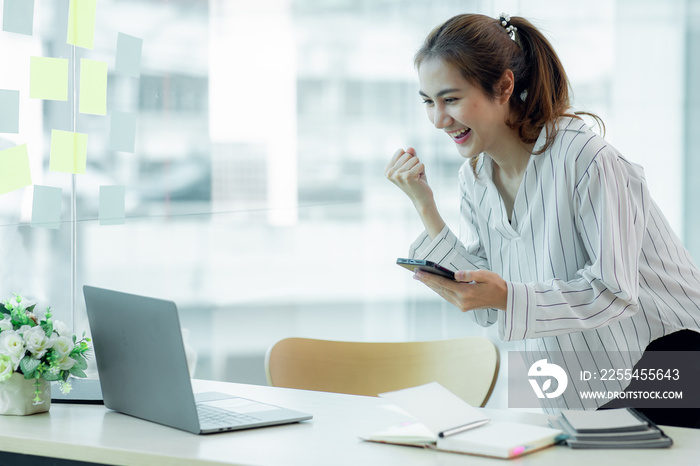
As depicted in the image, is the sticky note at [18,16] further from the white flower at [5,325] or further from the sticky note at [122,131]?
the white flower at [5,325]

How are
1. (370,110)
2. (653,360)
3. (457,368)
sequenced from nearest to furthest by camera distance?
(653,360) < (457,368) < (370,110)

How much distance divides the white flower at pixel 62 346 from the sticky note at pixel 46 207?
3.82 feet

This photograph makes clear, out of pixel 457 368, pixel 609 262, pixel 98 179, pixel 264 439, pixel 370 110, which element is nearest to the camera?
pixel 264 439

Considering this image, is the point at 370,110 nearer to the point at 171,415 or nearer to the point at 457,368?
the point at 457,368

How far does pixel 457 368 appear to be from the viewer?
197 centimetres

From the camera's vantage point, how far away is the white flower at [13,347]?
1.34 metres

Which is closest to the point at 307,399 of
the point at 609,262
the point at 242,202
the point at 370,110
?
the point at 609,262

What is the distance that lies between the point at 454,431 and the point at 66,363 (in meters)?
0.72

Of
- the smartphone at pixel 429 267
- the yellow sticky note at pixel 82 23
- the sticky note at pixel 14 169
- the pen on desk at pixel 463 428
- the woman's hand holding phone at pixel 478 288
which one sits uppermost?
the yellow sticky note at pixel 82 23

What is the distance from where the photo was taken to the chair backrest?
79.1 inches

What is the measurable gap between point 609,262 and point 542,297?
5.1 inches

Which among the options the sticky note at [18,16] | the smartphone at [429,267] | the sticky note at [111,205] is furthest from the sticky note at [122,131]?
the smartphone at [429,267]

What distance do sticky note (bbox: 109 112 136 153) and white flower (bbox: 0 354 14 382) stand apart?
1.29 meters

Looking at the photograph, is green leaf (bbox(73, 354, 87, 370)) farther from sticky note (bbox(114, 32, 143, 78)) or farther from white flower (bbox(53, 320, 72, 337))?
sticky note (bbox(114, 32, 143, 78))
